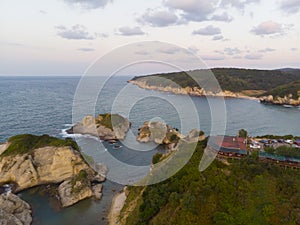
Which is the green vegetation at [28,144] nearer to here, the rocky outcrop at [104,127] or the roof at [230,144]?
the rocky outcrop at [104,127]

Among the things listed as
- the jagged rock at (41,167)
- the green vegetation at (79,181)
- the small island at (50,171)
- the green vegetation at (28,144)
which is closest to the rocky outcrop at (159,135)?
the small island at (50,171)

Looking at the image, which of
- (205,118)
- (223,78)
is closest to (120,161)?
(205,118)

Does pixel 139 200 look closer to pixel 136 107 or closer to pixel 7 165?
pixel 7 165

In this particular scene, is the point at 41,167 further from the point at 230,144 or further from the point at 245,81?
the point at 245,81

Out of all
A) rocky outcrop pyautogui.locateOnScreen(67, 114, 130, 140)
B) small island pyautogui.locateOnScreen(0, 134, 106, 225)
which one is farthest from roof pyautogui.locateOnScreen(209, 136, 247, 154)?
rocky outcrop pyautogui.locateOnScreen(67, 114, 130, 140)

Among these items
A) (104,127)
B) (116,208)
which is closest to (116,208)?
(116,208)

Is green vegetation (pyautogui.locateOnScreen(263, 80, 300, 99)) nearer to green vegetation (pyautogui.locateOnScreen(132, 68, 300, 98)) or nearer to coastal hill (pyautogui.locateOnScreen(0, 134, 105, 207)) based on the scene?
green vegetation (pyautogui.locateOnScreen(132, 68, 300, 98))
